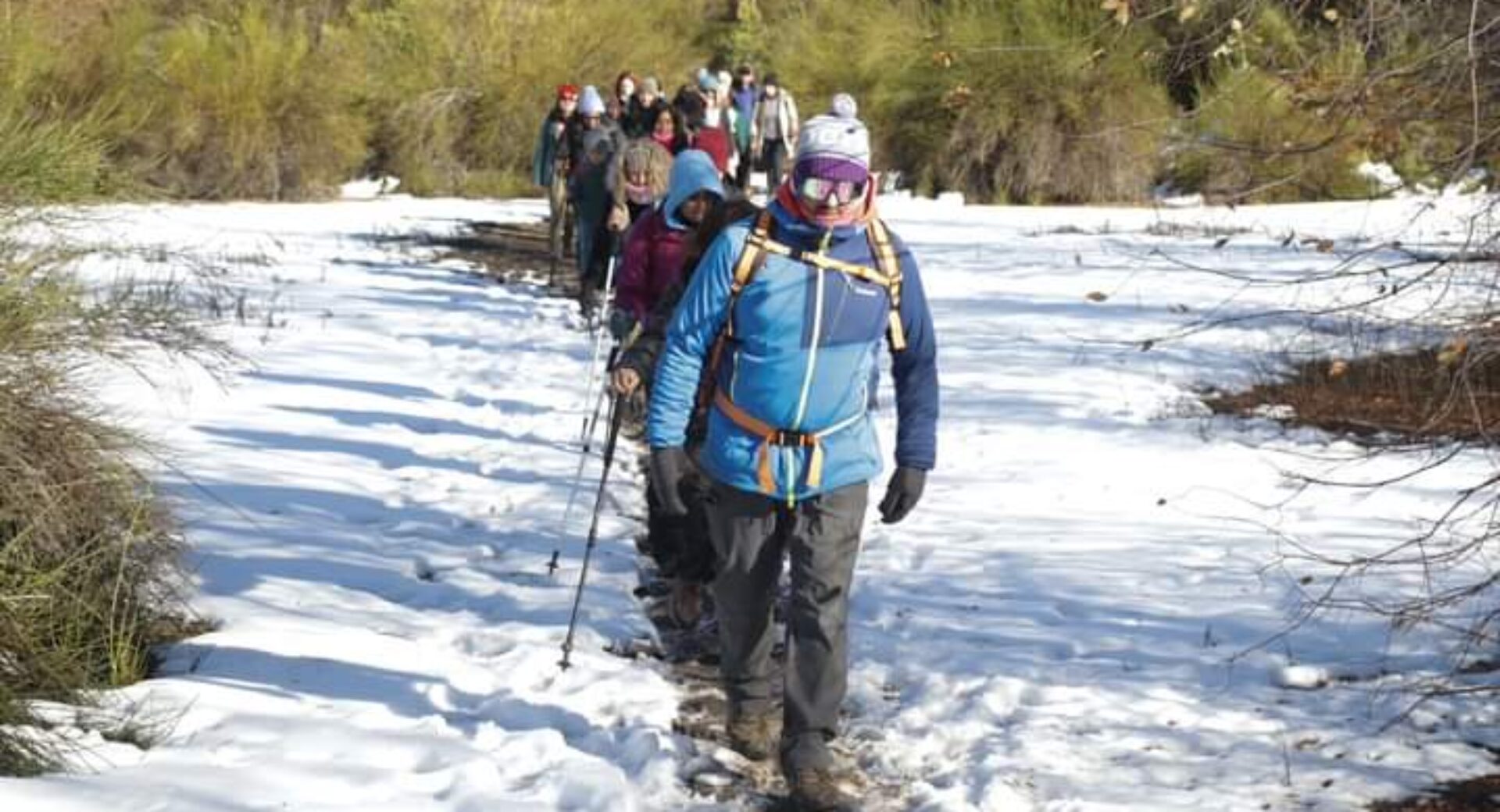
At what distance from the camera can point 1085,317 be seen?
14.5 metres

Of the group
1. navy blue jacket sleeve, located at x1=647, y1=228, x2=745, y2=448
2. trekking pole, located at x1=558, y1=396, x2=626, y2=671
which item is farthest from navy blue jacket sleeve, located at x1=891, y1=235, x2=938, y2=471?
trekking pole, located at x1=558, y1=396, x2=626, y2=671

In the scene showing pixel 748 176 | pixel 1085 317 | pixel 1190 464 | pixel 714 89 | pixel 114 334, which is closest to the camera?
pixel 114 334

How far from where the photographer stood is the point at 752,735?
5539 mm

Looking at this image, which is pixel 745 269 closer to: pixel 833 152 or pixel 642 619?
pixel 833 152

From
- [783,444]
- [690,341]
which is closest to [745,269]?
[690,341]

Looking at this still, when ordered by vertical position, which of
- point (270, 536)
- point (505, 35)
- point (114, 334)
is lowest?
point (270, 536)

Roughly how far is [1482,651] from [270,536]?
5.00m

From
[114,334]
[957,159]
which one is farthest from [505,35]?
[114,334]

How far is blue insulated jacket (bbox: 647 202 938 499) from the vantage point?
5035mm

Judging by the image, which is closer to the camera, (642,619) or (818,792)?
(818,792)

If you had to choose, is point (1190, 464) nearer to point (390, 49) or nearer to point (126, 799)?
point (126, 799)

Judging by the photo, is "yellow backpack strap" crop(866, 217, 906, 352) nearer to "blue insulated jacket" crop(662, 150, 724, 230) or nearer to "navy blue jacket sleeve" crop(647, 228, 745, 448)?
"navy blue jacket sleeve" crop(647, 228, 745, 448)

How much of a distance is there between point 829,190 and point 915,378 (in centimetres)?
62

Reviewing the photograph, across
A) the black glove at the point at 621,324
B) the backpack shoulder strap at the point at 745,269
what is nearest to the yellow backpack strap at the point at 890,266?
the backpack shoulder strap at the point at 745,269
